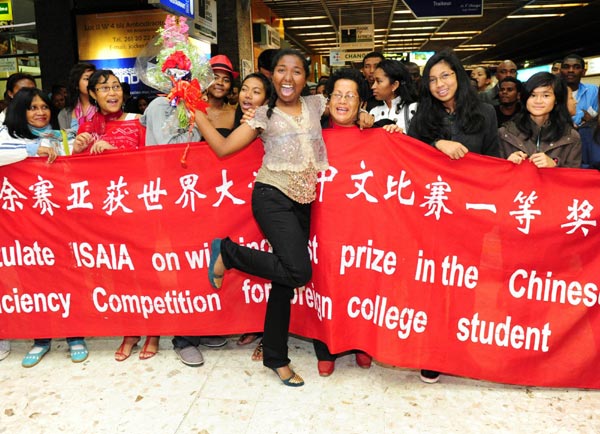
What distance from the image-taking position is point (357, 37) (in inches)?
594

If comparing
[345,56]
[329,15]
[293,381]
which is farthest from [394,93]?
[345,56]

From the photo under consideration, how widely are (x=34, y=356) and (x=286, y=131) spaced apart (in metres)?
2.06

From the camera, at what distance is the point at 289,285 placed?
2.67 m

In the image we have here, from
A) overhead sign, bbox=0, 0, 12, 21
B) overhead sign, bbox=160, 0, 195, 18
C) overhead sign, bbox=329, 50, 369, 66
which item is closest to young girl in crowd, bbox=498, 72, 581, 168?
overhead sign, bbox=160, 0, 195, 18

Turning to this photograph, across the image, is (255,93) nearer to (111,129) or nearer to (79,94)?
(111,129)

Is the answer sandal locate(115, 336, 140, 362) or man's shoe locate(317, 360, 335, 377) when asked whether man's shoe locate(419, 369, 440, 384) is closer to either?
man's shoe locate(317, 360, 335, 377)

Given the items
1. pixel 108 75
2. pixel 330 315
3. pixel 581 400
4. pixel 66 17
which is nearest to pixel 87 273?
pixel 108 75

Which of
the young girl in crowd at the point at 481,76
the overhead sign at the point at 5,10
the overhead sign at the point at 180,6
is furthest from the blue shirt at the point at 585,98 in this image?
the overhead sign at the point at 5,10

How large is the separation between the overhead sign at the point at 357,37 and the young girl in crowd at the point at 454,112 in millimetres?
12955

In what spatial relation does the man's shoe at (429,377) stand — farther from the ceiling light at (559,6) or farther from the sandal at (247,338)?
the ceiling light at (559,6)

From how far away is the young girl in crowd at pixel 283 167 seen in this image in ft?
8.52

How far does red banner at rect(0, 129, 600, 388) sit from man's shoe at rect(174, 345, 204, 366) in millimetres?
133

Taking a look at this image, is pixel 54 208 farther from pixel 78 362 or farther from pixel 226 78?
pixel 226 78

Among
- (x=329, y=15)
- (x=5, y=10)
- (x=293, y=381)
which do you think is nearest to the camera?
(x=293, y=381)
